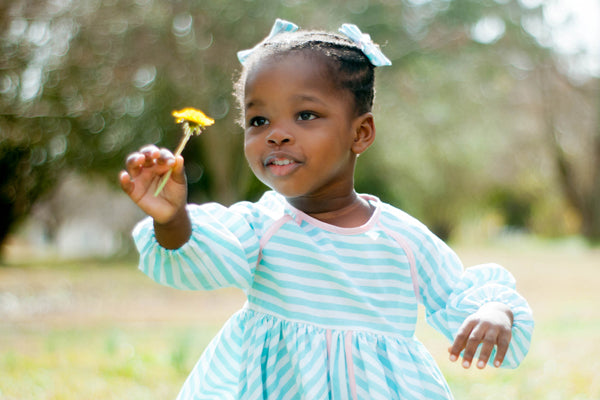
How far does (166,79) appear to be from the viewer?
37.9 ft

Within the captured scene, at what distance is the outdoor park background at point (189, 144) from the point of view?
4.21m

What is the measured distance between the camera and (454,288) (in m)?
1.85

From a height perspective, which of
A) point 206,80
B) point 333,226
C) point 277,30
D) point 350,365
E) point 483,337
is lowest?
point 350,365

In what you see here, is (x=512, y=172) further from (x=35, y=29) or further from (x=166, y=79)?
(x=35, y=29)

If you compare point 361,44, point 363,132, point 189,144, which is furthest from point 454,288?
point 189,144

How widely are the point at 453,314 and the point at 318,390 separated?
1.49 ft

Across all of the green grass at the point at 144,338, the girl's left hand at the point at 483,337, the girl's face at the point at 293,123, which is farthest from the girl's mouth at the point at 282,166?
the green grass at the point at 144,338

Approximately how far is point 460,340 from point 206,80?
33.2ft

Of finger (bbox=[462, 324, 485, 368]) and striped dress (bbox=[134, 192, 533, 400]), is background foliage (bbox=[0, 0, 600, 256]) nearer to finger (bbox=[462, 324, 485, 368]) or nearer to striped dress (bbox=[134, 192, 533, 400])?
striped dress (bbox=[134, 192, 533, 400])

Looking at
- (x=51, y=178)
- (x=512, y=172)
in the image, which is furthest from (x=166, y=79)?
(x=512, y=172)

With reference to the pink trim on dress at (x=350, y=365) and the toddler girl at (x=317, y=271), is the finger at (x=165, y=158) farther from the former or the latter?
the pink trim on dress at (x=350, y=365)

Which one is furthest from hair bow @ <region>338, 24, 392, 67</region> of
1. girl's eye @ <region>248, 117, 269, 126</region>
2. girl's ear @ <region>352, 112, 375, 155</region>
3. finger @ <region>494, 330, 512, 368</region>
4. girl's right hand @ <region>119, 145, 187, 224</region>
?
finger @ <region>494, 330, 512, 368</region>

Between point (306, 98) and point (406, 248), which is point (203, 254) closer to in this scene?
point (306, 98)

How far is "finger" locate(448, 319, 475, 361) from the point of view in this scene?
61.3 inches
